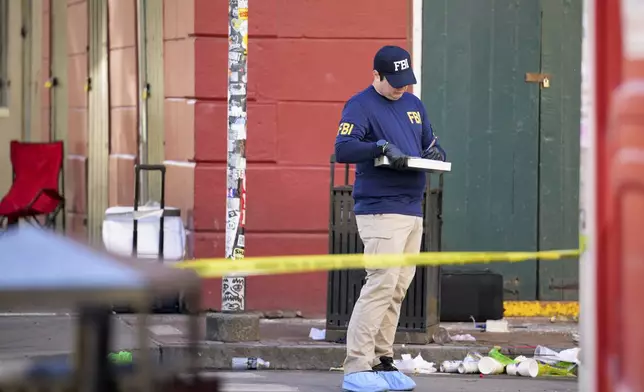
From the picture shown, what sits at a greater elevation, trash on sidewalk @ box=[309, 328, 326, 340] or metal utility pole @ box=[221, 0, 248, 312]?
metal utility pole @ box=[221, 0, 248, 312]

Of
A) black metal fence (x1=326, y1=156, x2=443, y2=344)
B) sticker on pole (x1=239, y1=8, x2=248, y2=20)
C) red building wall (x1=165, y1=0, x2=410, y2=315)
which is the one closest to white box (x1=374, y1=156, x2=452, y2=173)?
black metal fence (x1=326, y1=156, x2=443, y2=344)

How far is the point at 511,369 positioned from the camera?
30.7ft

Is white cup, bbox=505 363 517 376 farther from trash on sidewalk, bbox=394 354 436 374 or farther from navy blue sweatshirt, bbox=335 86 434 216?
navy blue sweatshirt, bbox=335 86 434 216

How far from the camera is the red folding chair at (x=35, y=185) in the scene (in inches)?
567

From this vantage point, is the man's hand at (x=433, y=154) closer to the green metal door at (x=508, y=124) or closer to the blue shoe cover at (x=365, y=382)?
the blue shoe cover at (x=365, y=382)

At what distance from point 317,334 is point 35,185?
18.0 ft

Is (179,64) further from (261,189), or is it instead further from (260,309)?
(260,309)

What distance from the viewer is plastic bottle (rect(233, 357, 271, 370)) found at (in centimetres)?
966

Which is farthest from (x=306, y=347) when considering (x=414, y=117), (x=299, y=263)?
(x=299, y=263)

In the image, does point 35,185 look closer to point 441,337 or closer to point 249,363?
point 249,363

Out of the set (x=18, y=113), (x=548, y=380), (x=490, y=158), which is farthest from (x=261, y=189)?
(x=18, y=113)

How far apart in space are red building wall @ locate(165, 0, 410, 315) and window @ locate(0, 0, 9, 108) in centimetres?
598

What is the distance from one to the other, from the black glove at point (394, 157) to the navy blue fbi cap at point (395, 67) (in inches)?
17.4

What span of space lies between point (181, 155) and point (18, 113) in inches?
219
